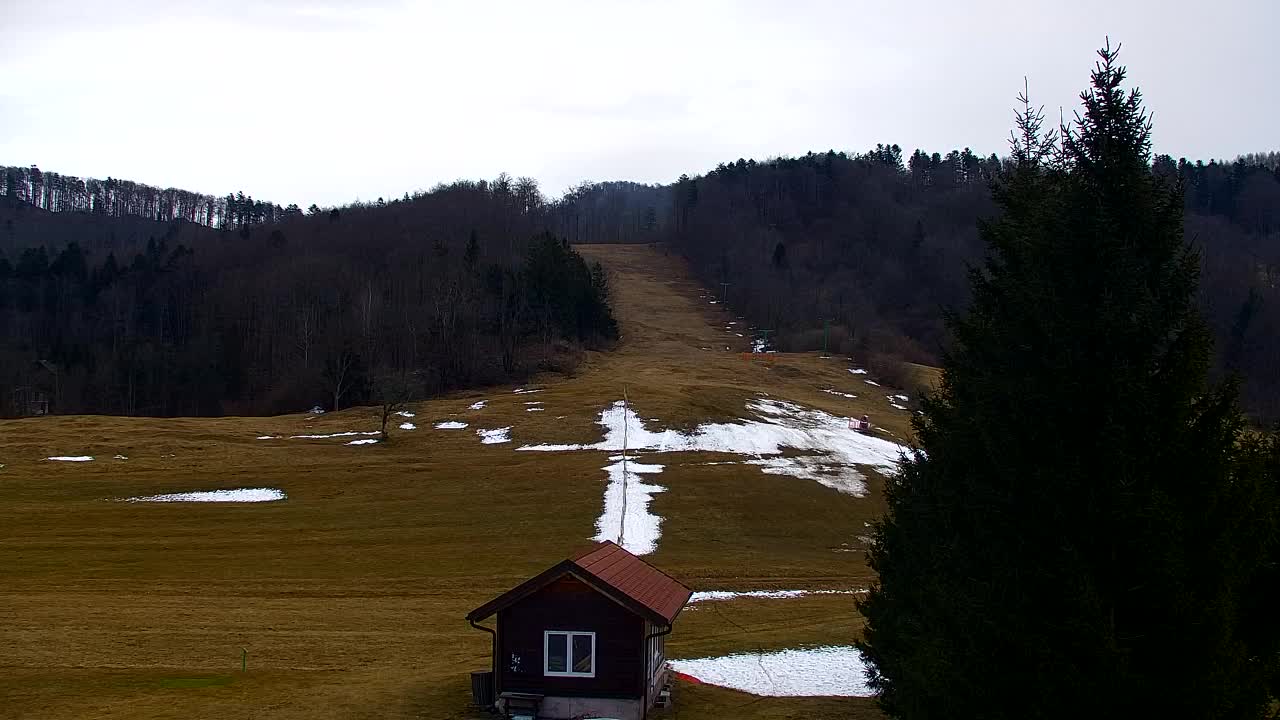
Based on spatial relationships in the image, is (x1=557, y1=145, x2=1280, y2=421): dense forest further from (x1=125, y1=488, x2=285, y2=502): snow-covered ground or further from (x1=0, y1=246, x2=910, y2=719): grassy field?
(x1=125, y1=488, x2=285, y2=502): snow-covered ground

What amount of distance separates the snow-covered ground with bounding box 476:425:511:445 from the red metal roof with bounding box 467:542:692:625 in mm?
41771

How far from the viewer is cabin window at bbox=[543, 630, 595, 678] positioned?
2355cm

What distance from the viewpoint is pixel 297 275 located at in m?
134

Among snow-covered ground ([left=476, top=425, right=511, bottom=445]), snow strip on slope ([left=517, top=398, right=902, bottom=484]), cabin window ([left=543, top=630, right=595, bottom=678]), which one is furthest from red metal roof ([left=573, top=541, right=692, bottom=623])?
snow-covered ground ([left=476, top=425, right=511, bottom=445])

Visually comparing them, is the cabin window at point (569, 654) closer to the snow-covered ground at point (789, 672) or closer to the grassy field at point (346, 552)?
the grassy field at point (346, 552)

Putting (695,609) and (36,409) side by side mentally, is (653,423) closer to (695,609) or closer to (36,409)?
(695,609)

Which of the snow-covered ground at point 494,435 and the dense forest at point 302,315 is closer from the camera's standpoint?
the snow-covered ground at point 494,435

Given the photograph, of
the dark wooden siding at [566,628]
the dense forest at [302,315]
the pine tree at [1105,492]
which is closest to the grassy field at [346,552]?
the dark wooden siding at [566,628]

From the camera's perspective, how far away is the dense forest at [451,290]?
102688 mm

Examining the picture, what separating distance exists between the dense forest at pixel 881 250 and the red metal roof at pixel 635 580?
78837 millimetres

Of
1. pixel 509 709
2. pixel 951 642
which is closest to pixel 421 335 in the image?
pixel 509 709

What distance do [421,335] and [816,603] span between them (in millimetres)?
71917

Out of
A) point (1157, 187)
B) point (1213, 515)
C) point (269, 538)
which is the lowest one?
point (269, 538)

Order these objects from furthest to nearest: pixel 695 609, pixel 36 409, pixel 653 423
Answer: pixel 36 409
pixel 653 423
pixel 695 609
